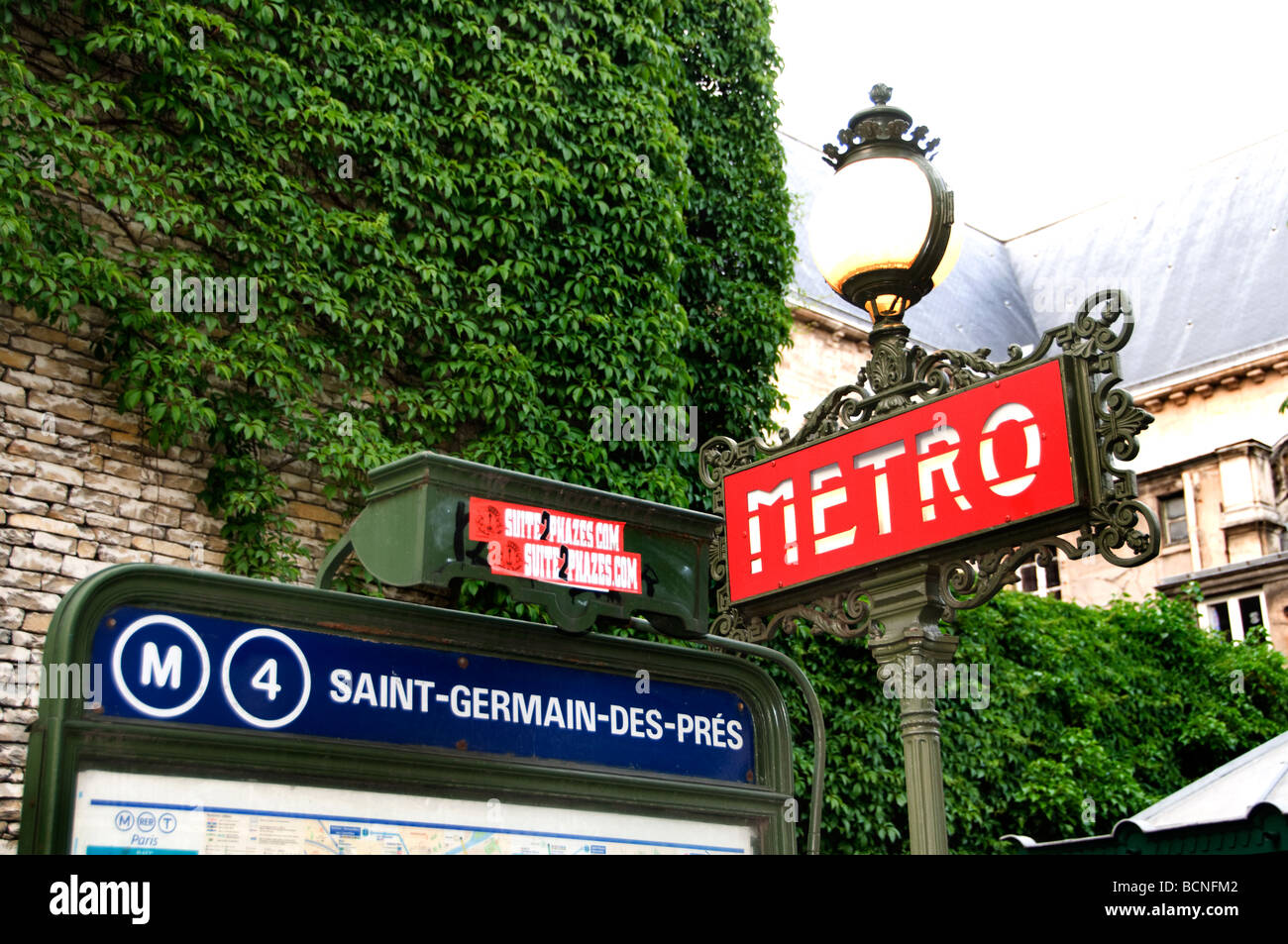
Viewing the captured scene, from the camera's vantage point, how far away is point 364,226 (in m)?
10.9

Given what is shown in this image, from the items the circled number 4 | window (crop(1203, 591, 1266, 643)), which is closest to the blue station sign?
the circled number 4

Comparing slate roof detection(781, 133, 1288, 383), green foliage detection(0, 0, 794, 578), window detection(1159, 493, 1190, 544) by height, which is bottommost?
green foliage detection(0, 0, 794, 578)

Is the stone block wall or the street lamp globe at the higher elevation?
the stone block wall

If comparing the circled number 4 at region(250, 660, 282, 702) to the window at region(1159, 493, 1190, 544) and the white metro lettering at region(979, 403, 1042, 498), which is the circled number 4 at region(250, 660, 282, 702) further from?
the window at region(1159, 493, 1190, 544)

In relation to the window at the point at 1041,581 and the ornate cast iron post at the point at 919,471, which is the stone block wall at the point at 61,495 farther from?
the window at the point at 1041,581

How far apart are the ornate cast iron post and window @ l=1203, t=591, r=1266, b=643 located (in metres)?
25.8

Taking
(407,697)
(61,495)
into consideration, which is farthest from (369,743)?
(61,495)

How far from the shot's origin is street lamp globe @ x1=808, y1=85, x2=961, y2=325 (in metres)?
4.68

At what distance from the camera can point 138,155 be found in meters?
10.1

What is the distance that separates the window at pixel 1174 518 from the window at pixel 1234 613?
245 cm

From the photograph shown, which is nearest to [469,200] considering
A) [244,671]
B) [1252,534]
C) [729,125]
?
[729,125]

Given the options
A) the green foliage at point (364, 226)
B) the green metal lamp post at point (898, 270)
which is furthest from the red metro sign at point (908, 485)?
the green foliage at point (364, 226)

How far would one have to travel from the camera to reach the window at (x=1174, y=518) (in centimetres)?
3120

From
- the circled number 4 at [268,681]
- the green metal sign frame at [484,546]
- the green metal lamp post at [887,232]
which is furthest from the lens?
the green metal lamp post at [887,232]
